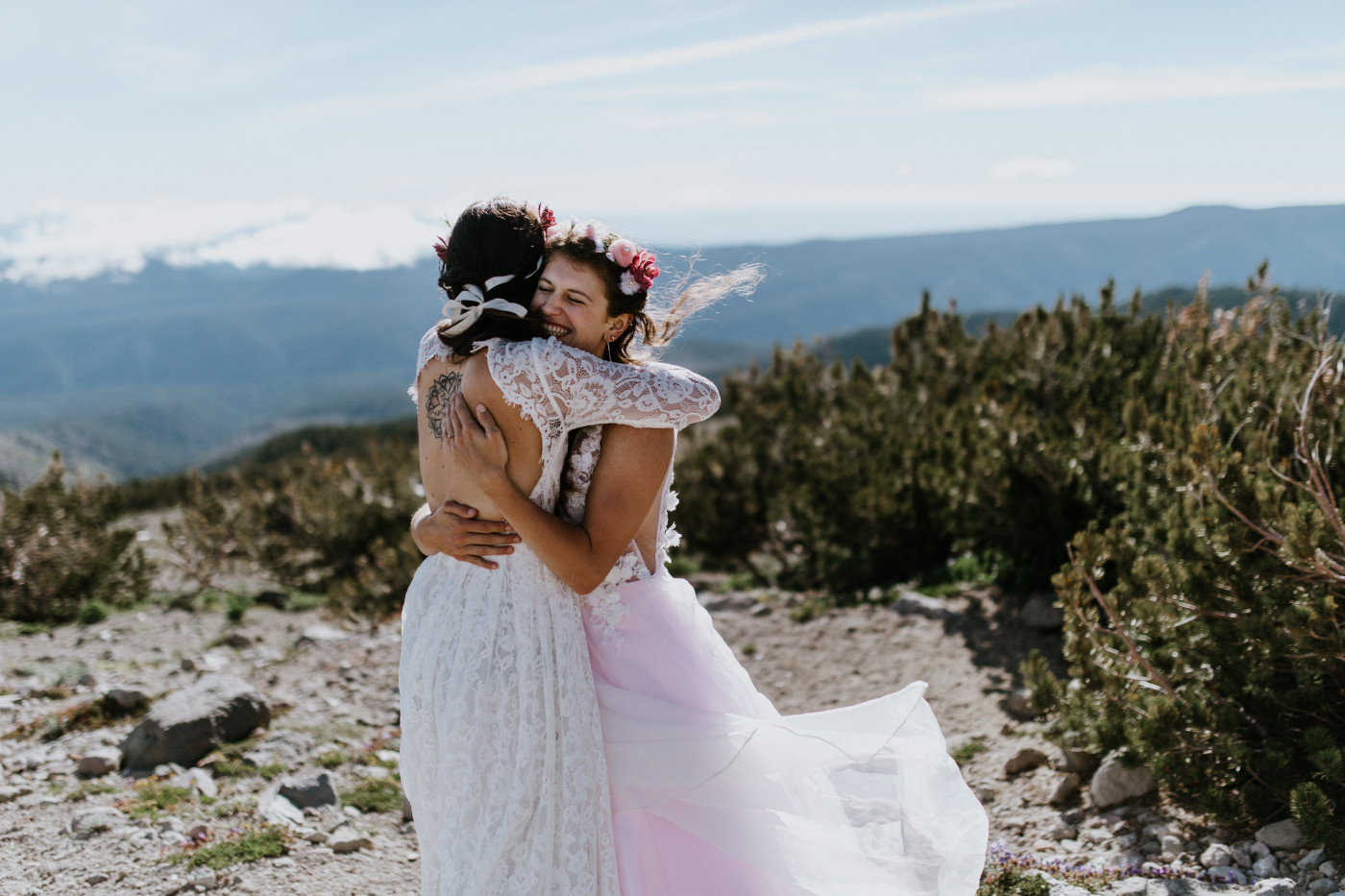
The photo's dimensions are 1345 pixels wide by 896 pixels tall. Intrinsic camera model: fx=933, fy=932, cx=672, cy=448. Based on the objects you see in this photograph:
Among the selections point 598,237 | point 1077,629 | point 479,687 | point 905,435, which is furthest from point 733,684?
point 905,435

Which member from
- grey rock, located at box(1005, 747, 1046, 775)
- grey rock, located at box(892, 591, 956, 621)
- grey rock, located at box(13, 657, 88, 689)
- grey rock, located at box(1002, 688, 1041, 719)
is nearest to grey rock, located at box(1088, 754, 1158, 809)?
grey rock, located at box(1005, 747, 1046, 775)

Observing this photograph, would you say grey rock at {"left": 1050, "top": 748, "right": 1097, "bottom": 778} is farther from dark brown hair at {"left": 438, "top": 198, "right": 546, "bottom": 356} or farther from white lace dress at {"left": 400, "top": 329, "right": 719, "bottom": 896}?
dark brown hair at {"left": 438, "top": 198, "right": 546, "bottom": 356}

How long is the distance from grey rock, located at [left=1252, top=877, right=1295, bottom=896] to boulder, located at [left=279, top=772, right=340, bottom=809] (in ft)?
12.1

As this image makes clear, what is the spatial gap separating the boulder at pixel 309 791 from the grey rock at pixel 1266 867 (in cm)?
373

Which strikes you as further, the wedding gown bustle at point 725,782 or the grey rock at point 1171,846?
the grey rock at point 1171,846

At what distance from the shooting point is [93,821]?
3922mm

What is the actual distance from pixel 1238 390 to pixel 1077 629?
5.03ft

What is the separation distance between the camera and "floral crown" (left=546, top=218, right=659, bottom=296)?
2.33 m

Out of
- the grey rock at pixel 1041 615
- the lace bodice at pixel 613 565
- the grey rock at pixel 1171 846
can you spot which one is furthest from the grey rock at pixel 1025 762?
the lace bodice at pixel 613 565

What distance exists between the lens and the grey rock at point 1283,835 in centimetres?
322

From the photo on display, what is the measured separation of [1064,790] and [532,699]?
2.83 meters

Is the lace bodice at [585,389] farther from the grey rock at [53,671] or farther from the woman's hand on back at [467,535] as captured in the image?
the grey rock at [53,671]

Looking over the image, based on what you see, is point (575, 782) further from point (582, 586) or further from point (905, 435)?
point (905, 435)

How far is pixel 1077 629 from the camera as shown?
13.4ft
